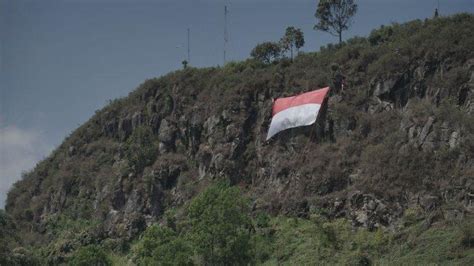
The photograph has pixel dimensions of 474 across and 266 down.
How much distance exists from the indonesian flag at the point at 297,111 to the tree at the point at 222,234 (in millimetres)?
13859

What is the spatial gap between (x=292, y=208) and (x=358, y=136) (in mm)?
8041

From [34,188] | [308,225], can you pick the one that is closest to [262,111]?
[308,225]

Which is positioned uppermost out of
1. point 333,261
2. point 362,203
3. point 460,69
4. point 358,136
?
point 460,69

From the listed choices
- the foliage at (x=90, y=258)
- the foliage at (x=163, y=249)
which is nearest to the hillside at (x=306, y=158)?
the foliage at (x=90, y=258)

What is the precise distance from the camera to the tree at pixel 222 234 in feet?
150

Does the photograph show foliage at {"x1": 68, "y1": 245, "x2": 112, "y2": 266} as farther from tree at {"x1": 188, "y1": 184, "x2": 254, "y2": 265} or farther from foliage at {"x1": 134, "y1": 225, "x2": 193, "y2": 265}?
tree at {"x1": 188, "y1": 184, "x2": 254, "y2": 265}

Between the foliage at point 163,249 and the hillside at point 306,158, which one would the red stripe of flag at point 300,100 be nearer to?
the hillside at point 306,158

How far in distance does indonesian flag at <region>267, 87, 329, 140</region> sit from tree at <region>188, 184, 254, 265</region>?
1386 cm

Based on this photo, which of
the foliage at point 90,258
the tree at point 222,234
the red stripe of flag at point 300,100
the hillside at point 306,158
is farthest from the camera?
the red stripe of flag at point 300,100

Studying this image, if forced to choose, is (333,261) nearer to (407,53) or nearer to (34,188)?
(407,53)

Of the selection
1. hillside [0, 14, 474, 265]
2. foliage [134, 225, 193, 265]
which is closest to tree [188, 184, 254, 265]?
foliage [134, 225, 193, 265]

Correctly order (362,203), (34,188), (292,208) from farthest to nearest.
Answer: (34,188)
(292,208)
(362,203)

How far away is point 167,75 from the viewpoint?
3063 inches

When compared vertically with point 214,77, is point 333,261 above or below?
below
